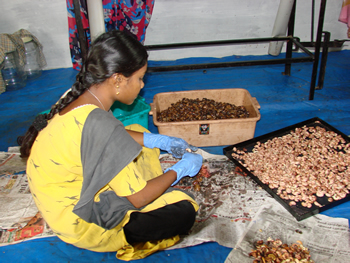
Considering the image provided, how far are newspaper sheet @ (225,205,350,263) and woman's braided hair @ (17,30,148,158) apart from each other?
1072mm

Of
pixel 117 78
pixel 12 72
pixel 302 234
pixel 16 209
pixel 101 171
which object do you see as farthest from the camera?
pixel 12 72

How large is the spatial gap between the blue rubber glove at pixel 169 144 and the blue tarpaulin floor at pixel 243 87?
0.50 m

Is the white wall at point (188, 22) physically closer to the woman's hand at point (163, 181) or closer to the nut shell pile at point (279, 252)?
the woman's hand at point (163, 181)

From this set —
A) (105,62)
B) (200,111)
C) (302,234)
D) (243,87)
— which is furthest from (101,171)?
(243,87)

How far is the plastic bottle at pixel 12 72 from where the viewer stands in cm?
324

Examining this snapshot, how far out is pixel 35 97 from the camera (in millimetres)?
3094

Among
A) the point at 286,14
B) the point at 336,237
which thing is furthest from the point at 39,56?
the point at 336,237

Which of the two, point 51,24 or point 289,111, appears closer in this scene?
point 289,111

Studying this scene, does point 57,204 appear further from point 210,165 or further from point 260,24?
point 260,24

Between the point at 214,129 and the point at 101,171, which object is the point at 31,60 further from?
the point at 101,171

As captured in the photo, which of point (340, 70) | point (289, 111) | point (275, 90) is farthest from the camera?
point (340, 70)

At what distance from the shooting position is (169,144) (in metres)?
1.79

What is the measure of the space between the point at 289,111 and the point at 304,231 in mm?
1458

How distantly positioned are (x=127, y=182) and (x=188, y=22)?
300 cm
